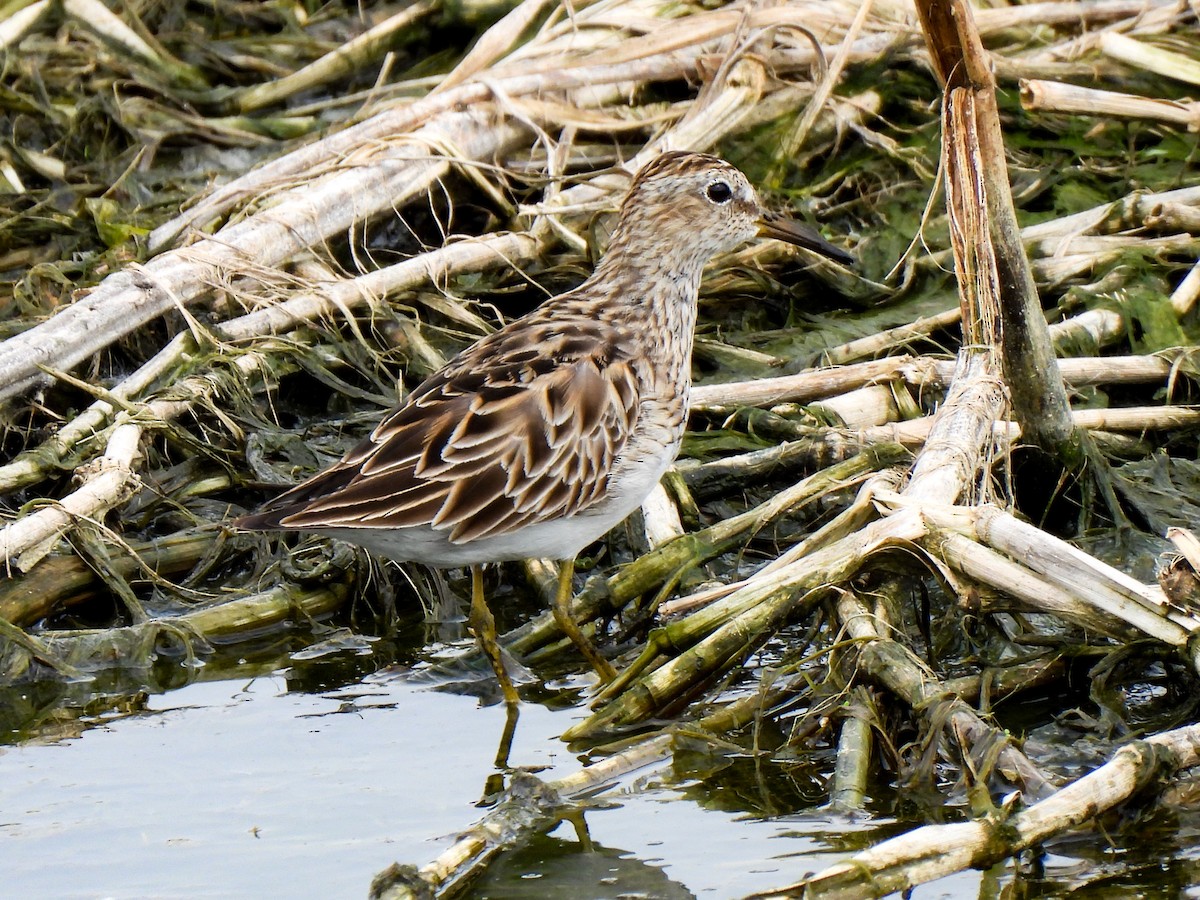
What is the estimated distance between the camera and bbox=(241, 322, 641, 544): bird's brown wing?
16.9 ft

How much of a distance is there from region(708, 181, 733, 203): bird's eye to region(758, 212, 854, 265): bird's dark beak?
0.91 feet

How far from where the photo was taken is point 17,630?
5.58 metres

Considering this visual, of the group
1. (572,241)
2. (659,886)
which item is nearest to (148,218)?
(572,241)

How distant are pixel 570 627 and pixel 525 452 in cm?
68

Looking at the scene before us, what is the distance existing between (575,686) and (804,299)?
9.64ft

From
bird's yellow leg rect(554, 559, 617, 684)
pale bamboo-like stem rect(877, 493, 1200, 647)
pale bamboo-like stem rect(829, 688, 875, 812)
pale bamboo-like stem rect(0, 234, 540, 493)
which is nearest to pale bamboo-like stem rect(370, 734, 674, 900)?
pale bamboo-like stem rect(829, 688, 875, 812)

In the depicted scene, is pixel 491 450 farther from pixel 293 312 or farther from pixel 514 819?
pixel 293 312

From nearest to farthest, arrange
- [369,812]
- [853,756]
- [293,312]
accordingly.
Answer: [853,756]
[369,812]
[293,312]

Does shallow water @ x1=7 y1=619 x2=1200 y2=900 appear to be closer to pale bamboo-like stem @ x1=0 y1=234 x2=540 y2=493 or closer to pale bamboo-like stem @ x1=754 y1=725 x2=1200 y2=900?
pale bamboo-like stem @ x1=754 y1=725 x2=1200 y2=900

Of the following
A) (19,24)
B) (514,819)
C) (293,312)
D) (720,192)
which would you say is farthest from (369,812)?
(19,24)

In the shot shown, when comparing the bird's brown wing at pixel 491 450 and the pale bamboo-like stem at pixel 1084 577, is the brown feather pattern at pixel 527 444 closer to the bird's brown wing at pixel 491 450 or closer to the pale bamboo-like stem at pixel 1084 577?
the bird's brown wing at pixel 491 450

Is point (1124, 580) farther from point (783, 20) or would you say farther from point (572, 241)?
point (783, 20)

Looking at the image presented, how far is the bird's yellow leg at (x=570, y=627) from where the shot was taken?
5586 millimetres

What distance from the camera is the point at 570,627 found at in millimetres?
5594
